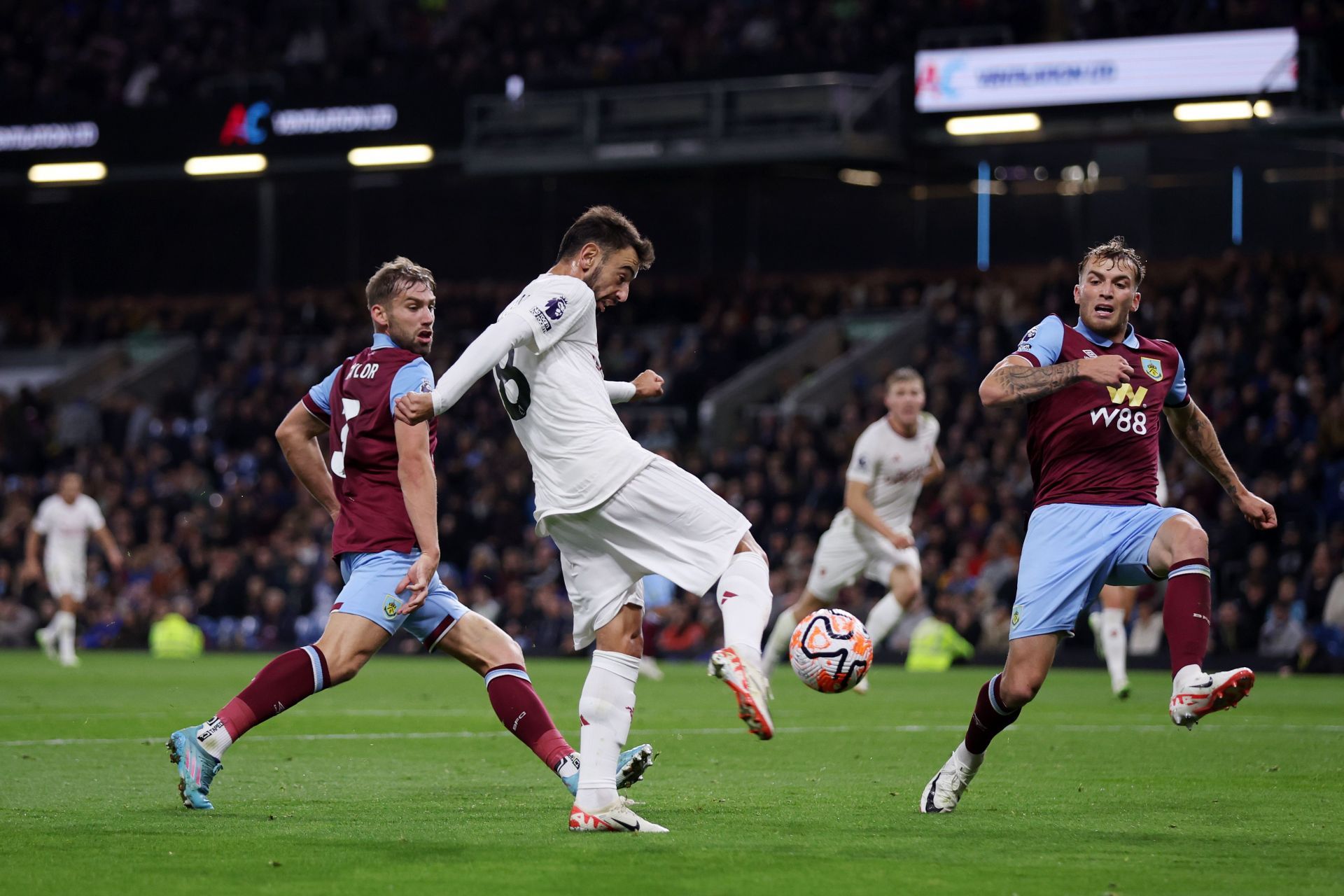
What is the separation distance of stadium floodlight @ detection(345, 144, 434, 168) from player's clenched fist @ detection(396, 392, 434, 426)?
28104 mm

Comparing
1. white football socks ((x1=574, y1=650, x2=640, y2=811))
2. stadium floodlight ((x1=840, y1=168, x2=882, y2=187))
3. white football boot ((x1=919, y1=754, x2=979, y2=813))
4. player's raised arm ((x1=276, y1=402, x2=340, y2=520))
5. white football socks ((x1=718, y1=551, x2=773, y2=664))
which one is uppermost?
stadium floodlight ((x1=840, y1=168, x2=882, y2=187))

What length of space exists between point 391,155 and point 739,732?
2434 cm

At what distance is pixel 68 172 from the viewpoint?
37.0m

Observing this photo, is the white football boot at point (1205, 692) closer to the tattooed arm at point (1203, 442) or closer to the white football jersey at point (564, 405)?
the tattooed arm at point (1203, 442)

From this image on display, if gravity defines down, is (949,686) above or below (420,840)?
below

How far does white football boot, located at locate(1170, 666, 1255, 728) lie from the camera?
639cm

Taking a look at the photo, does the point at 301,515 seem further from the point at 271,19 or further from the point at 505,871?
the point at 505,871

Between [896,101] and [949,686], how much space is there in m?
14.5

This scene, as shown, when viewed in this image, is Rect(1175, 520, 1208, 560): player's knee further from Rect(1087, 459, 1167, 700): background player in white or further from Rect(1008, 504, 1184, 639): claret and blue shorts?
Rect(1087, 459, 1167, 700): background player in white

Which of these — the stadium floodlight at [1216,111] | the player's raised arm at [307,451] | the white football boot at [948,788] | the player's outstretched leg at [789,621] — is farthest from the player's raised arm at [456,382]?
the stadium floodlight at [1216,111]

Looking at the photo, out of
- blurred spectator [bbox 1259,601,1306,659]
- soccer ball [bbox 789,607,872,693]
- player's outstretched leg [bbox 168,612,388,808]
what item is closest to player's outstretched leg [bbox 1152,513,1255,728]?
soccer ball [bbox 789,607,872,693]

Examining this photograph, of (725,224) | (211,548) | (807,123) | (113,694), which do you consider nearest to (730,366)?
(807,123)

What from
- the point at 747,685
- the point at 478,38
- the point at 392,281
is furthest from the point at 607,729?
the point at 478,38

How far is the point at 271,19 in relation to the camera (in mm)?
38344
